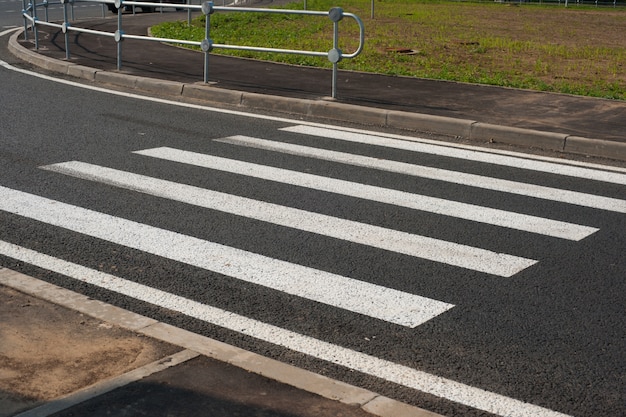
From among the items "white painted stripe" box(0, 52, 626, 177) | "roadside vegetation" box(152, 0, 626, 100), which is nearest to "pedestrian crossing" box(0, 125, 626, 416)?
"white painted stripe" box(0, 52, 626, 177)

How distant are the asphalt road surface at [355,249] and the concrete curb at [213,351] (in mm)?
200

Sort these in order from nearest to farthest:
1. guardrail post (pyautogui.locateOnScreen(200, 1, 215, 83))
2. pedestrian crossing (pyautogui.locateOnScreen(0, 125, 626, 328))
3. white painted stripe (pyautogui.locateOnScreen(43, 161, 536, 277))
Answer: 1. pedestrian crossing (pyautogui.locateOnScreen(0, 125, 626, 328))
2. white painted stripe (pyautogui.locateOnScreen(43, 161, 536, 277))
3. guardrail post (pyautogui.locateOnScreen(200, 1, 215, 83))

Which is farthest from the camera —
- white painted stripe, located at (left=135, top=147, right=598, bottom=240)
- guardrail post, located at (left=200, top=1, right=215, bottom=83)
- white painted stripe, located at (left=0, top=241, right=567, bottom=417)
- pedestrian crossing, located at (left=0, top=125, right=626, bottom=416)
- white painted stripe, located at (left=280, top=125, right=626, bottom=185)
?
guardrail post, located at (left=200, top=1, right=215, bottom=83)

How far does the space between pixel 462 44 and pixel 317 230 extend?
15.5 meters

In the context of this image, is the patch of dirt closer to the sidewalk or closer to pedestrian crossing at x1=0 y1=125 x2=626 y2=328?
pedestrian crossing at x1=0 y1=125 x2=626 y2=328

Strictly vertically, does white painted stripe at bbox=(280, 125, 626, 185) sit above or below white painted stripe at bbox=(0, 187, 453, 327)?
above

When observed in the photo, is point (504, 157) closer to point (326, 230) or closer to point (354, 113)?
point (354, 113)

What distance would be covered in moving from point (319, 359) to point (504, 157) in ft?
17.1

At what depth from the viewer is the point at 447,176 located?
28.6 feet

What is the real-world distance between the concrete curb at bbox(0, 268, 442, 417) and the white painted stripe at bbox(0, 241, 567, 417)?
0.31 meters

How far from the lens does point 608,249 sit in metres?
6.65

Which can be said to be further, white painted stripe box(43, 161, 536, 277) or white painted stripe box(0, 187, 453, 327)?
white painted stripe box(43, 161, 536, 277)

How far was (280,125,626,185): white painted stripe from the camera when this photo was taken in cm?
890

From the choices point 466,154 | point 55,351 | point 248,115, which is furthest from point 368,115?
point 55,351
